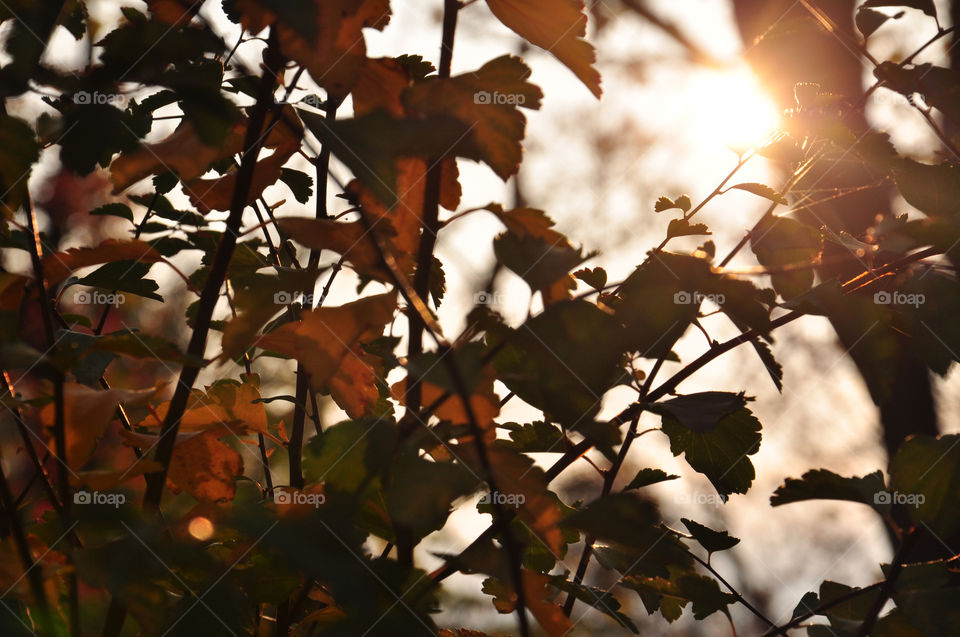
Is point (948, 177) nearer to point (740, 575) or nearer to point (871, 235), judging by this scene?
point (871, 235)

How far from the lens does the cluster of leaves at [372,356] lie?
53 centimetres

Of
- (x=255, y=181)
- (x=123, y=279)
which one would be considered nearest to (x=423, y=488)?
(x=255, y=181)

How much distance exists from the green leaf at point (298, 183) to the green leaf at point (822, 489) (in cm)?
72

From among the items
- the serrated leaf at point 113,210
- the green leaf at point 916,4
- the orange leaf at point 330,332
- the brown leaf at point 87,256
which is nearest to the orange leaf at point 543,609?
the orange leaf at point 330,332

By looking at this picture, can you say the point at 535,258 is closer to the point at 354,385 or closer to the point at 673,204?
the point at 354,385

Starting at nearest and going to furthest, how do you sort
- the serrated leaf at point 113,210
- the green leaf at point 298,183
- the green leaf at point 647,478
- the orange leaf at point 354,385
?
the orange leaf at point 354,385, the green leaf at point 647,478, the green leaf at point 298,183, the serrated leaf at point 113,210

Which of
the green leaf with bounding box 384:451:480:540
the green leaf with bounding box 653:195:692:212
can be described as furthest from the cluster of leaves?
the green leaf with bounding box 653:195:692:212

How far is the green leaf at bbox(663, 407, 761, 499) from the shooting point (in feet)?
2.86

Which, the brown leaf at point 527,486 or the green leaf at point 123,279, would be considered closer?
the brown leaf at point 527,486

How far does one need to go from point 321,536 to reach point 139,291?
551 millimetres

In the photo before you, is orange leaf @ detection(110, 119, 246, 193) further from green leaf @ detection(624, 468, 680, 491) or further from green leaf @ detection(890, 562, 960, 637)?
green leaf @ detection(890, 562, 960, 637)

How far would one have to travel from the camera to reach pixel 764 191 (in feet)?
3.02

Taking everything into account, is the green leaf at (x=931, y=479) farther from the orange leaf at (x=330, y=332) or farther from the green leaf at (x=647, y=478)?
the orange leaf at (x=330, y=332)

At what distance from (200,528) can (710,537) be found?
0.67m
